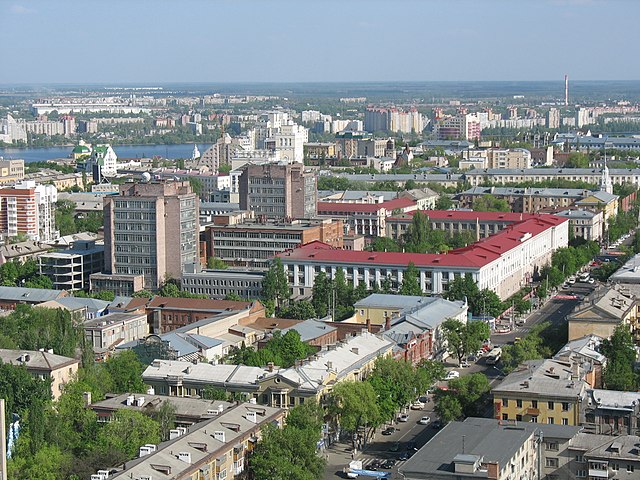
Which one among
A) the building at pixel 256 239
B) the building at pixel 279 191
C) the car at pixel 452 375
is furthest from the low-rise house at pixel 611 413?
the building at pixel 279 191

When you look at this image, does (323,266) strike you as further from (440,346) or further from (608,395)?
(608,395)

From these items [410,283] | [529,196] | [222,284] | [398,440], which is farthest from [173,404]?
[529,196]

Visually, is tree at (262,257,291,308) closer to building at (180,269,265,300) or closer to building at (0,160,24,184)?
building at (180,269,265,300)

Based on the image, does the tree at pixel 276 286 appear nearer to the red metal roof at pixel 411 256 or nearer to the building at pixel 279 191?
the red metal roof at pixel 411 256

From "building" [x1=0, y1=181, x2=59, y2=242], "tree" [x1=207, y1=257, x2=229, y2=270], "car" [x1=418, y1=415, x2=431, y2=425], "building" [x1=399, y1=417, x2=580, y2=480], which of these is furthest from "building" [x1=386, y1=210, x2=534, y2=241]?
"building" [x1=399, y1=417, x2=580, y2=480]

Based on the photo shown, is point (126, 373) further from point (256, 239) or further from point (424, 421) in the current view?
point (256, 239)

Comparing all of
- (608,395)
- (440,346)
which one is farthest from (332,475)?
(440,346)
